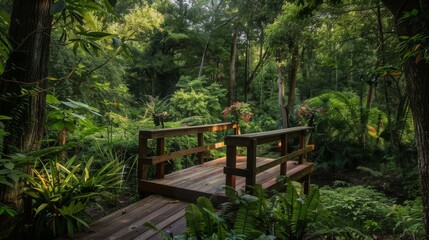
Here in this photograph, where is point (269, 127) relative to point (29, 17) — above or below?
below

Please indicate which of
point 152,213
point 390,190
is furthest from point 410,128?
point 152,213

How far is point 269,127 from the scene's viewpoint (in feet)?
39.6

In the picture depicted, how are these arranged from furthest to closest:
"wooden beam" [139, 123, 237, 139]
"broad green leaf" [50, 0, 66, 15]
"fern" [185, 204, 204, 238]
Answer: "wooden beam" [139, 123, 237, 139]
"fern" [185, 204, 204, 238]
"broad green leaf" [50, 0, 66, 15]

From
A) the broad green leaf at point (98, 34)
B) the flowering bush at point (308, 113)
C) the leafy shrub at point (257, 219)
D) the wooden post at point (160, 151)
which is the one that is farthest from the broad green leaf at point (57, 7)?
the flowering bush at point (308, 113)

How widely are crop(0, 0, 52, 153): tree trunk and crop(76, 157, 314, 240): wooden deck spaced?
105 cm

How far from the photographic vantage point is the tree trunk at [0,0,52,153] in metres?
2.15

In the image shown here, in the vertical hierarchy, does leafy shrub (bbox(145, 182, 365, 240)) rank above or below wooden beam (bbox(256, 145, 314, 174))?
below

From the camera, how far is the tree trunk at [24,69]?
2.15m

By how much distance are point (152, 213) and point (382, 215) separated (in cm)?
369

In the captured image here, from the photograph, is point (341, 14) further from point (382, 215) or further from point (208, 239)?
point (208, 239)

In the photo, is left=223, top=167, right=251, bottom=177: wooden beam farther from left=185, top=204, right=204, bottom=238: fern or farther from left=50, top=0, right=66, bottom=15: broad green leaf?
left=50, top=0, right=66, bottom=15: broad green leaf

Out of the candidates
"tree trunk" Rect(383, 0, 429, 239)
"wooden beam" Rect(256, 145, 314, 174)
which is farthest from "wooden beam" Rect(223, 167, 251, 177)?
"tree trunk" Rect(383, 0, 429, 239)

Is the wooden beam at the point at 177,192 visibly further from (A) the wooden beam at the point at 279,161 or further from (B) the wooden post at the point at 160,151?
(A) the wooden beam at the point at 279,161

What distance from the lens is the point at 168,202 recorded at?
3502 mm
